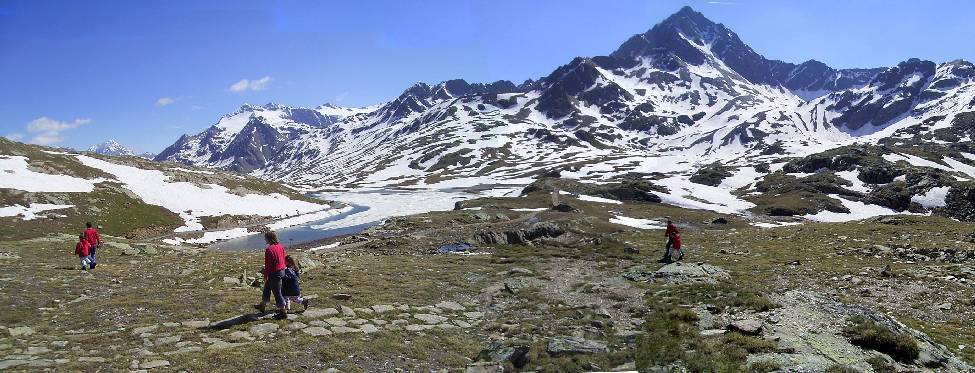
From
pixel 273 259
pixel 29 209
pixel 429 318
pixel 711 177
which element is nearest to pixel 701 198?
pixel 711 177

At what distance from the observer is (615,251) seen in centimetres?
3256

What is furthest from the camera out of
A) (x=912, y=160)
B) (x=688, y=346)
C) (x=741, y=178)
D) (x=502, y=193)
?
(x=741, y=178)

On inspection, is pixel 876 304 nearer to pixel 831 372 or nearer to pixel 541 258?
pixel 831 372

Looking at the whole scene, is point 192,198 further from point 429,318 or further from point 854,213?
point 854,213

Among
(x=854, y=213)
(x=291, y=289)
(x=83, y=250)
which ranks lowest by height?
(x=854, y=213)

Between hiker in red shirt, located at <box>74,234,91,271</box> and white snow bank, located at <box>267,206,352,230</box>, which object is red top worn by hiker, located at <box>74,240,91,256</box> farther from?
white snow bank, located at <box>267,206,352,230</box>

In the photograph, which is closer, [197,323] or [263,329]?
[263,329]

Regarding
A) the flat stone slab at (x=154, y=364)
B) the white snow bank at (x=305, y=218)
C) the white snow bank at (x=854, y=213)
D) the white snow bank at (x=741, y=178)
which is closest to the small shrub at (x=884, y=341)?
the flat stone slab at (x=154, y=364)

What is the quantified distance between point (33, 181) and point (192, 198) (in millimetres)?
20797

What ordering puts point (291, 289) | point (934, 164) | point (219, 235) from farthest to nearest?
point (934, 164)
point (219, 235)
point (291, 289)

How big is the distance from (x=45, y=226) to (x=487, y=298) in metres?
65.0

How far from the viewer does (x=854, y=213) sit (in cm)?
10288

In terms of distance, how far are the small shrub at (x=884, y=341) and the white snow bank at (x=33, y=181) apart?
301 feet

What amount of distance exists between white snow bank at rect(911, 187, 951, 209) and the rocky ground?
95.8 metres
